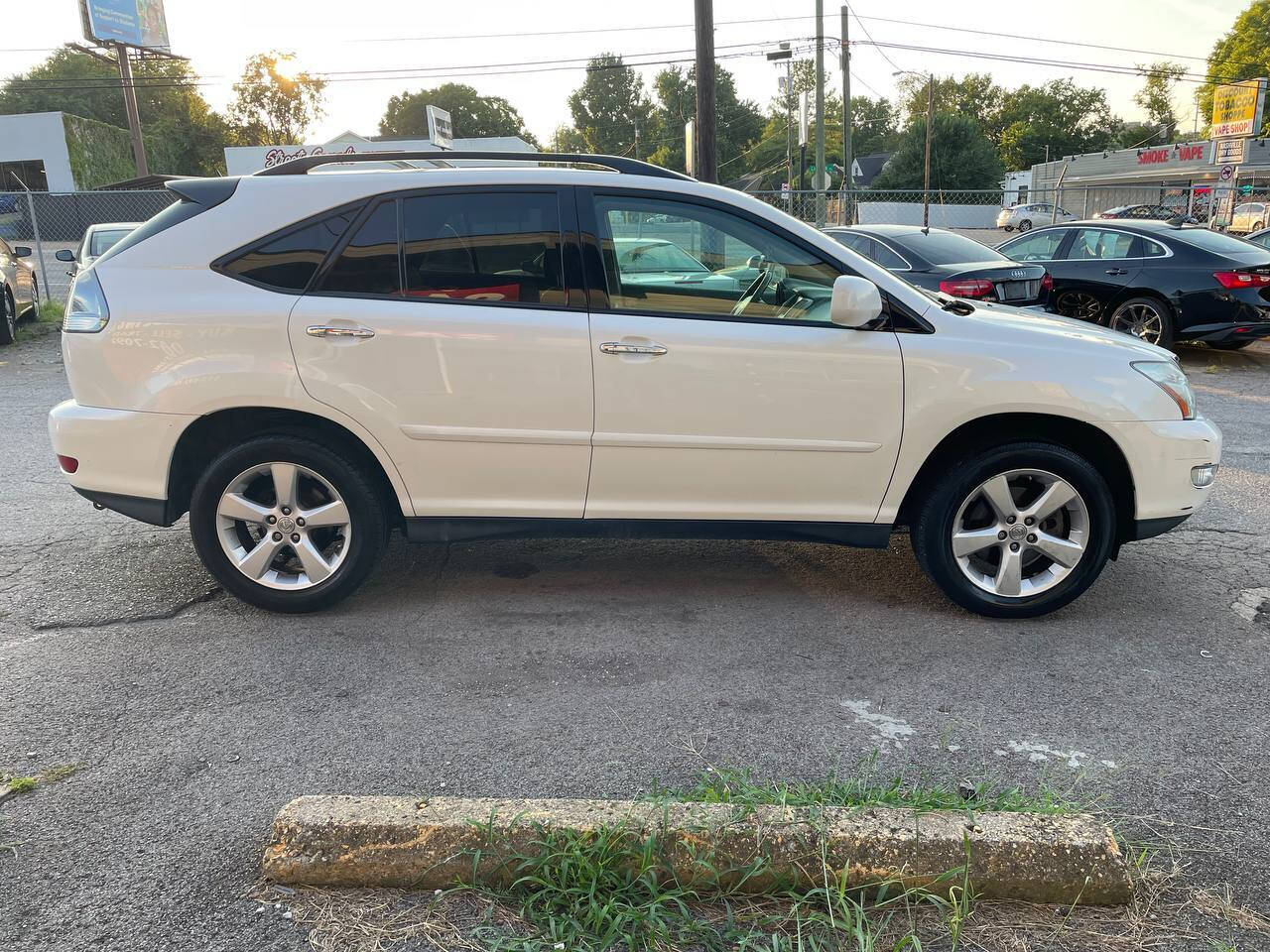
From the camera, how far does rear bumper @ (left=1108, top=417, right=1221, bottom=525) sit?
3986mm

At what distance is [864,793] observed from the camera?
106 inches

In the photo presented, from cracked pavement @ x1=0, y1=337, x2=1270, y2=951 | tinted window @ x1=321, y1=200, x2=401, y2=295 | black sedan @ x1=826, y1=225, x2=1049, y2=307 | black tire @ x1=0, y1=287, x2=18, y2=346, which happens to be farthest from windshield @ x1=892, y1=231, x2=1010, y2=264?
black tire @ x1=0, y1=287, x2=18, y2=346

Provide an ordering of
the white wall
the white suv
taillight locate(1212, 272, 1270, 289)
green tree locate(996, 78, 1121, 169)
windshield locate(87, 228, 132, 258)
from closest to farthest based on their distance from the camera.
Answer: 1. the white suv
2. taillight locate(1212, 272, 1270, 289)
3. windshield locate(87, 228, 132, 258)
4. the white wall
5. green tree locate(996, 78, 1121, 169)

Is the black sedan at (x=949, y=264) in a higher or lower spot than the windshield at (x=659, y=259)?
lower

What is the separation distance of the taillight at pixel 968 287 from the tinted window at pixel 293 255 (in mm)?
6498

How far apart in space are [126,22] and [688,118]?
57221mm

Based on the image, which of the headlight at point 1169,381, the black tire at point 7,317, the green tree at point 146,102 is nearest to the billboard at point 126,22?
the green tree at point 146,102

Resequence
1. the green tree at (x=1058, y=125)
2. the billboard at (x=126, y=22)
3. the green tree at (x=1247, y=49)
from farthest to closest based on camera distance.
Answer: the green tree at (x=1058, y=125) → the green tree at (x=1247, y=49) → the billboard at (x=126, y=22)

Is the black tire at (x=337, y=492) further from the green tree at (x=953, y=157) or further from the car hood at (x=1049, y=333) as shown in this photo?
the green tree at (x=953, y=157)

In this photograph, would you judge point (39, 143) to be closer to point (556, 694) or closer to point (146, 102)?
point (146, 102)

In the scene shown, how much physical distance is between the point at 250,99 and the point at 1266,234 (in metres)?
67.5

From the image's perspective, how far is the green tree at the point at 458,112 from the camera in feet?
295

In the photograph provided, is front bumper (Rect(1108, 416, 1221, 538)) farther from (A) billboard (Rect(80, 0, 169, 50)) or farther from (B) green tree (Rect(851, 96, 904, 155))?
(B) green tree (Rect(851, 96, 904, 155))

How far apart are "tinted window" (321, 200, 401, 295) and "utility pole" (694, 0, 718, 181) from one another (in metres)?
10.3
